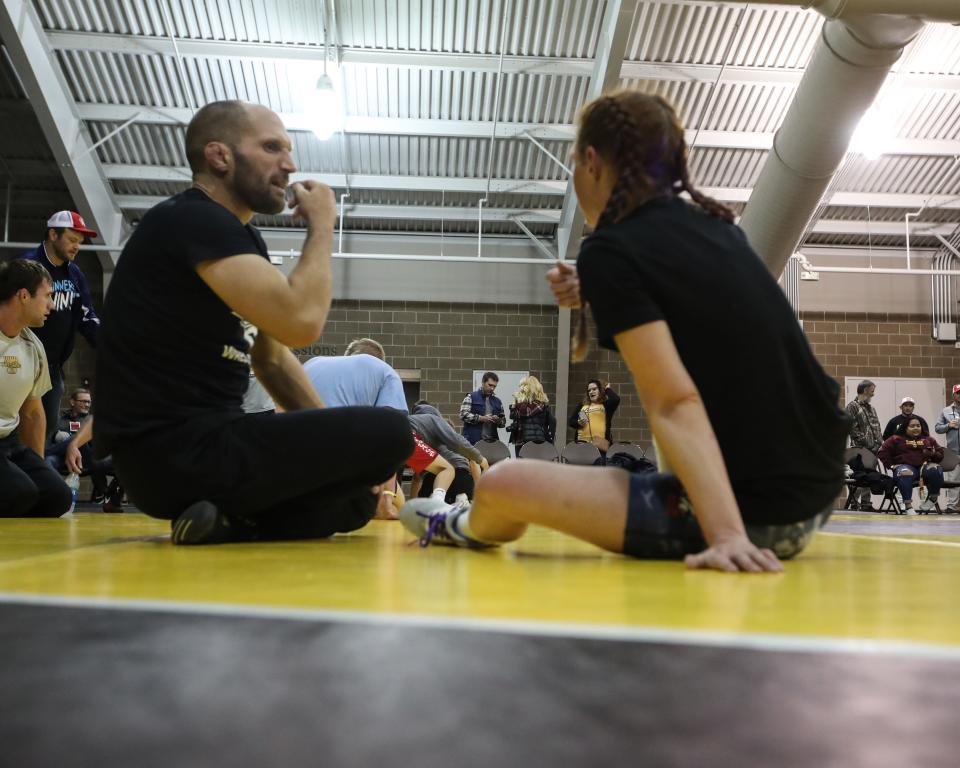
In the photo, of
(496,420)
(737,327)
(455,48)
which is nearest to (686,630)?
(737,327)

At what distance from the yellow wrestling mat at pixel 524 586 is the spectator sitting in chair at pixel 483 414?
9335mm

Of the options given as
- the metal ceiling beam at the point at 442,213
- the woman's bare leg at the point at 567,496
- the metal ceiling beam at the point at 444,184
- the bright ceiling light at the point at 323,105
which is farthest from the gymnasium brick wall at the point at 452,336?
the woman's bare leg at the point at 567,496

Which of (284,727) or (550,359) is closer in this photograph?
(284,727)

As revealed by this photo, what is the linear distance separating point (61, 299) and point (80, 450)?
4509 millimetres

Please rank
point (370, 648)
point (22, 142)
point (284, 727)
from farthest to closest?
point (22, 142), point (370, 648), point (284, 727)

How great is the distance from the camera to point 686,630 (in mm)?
823

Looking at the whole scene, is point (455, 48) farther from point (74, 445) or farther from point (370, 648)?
point (370, 648)

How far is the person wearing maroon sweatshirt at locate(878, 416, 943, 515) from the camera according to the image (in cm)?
1079

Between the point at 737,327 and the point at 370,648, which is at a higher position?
the point at 737,327

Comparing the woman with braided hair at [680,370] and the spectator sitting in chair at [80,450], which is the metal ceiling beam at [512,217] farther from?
the woman with braided hair at [680,370]

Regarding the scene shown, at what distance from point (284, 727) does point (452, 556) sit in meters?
1.24

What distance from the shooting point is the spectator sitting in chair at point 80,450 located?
8.14 metres

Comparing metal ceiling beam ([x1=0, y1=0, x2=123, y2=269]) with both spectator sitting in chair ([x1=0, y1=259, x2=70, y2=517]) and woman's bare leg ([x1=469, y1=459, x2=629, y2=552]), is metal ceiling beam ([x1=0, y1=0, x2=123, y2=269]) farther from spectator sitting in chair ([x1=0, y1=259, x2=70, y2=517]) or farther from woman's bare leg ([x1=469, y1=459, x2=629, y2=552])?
woman's bare leg ([x1=469, y1=459, x2=629, y2=552])

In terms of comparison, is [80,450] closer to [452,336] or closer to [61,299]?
[61,299]
